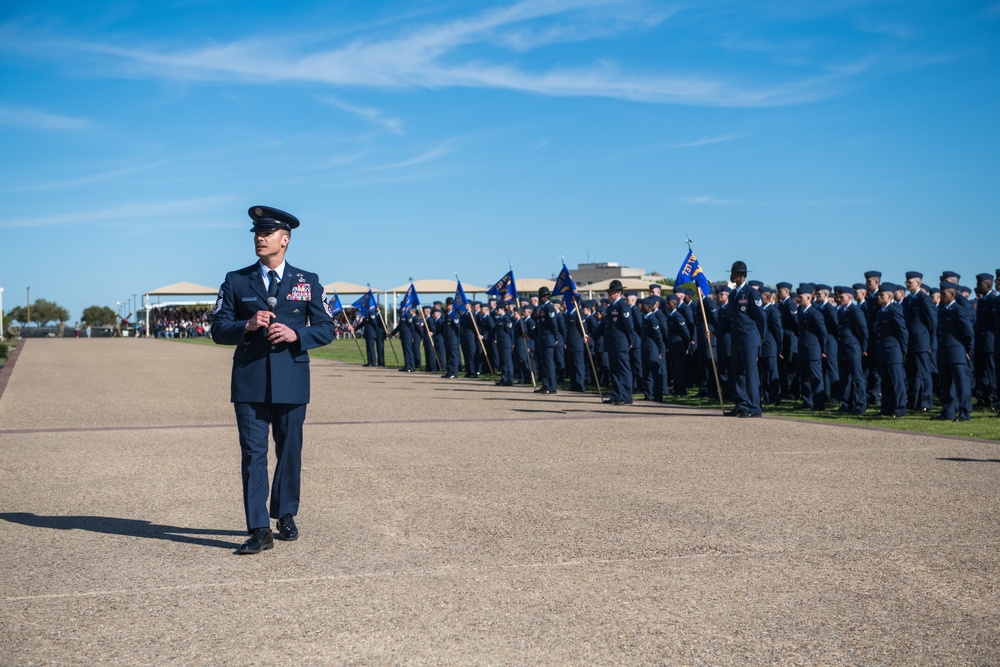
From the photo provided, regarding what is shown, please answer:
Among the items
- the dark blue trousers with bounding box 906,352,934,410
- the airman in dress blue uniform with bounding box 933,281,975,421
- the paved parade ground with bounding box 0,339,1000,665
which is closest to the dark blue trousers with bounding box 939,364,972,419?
the airman in dress blue uniform with bounding box 933,281,975,421

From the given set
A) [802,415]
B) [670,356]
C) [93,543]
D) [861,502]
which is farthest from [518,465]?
[670,356]

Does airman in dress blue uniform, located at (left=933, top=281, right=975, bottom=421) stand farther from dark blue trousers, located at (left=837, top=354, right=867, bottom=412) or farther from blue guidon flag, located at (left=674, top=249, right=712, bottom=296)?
blue guidon flag, located at (left=674, top=249, right=712, bottom=296)

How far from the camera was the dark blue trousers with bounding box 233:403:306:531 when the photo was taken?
6.30 metres

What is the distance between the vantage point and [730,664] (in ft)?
13.7

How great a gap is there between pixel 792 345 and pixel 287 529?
13.2 meters

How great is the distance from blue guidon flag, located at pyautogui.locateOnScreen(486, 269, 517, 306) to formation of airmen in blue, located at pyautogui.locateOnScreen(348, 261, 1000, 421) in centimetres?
76

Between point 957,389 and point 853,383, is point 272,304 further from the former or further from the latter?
point 853,383

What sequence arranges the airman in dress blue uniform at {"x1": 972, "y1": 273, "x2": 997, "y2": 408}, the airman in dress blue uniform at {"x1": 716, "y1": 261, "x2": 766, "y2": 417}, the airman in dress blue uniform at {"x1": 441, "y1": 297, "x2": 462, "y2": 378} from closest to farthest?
1. the airman in dress blue uniform at {"x1": 716, "y1": 261, "x2": 766, "y2": 417}
2. the airman in dress blue uniform at {"x1": 972, "y1": 273, "x2": 997, "y2": 408}
3. the airman in dress blue uniform at {"x1": 441, "y1": 297, "x2": 462, "y2": 378}

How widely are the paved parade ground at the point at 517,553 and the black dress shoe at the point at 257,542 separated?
10 centimetres

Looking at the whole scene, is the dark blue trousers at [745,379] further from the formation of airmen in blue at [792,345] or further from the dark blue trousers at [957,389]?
the dark blue trousers at [957,389]

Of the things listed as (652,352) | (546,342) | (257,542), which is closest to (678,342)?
(652,352)

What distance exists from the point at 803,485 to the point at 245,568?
473 cm

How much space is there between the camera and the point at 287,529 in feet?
Answer: 21.3

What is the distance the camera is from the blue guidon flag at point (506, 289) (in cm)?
2514
